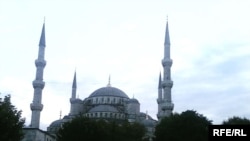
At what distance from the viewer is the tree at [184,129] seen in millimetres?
46250

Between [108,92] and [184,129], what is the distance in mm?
41368

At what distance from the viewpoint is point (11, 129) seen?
32.6m

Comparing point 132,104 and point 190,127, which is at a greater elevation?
point 132,104

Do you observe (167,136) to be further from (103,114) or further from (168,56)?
(103,114)

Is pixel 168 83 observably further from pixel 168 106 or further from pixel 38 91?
pixel 38 91

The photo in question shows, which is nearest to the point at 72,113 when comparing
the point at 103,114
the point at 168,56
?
the point at 103,114

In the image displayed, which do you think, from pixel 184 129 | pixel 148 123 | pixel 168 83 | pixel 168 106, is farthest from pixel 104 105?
pixel 184 129

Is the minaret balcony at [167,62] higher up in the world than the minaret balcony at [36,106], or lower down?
higher up

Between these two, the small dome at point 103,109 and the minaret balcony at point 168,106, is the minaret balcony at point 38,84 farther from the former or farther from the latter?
the minaret balcony at point 168,106

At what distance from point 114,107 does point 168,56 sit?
57.6 ft

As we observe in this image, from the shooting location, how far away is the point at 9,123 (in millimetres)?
32281

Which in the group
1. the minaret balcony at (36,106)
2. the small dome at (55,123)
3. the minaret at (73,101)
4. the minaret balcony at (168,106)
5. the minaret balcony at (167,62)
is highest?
the minaret balcony at (167,62)

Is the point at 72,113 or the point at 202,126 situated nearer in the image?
the point at 202,126

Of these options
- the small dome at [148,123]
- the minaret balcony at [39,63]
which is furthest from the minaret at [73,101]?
the minaret balcony at [39,63]
